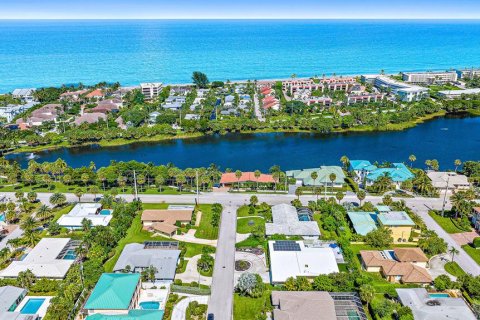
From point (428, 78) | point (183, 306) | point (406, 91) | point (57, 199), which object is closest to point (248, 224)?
point (183, 306)

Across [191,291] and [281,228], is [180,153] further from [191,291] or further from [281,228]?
[191,291]

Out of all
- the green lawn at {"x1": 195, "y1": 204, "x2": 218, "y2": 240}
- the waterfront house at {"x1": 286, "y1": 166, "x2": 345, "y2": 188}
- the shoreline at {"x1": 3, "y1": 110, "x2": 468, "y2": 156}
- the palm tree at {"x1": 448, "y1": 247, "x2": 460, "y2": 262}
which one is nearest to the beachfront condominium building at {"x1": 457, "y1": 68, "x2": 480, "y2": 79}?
the shoreline at {"x1": 3, "y1": 110, "x2": 468, "y2": 156}

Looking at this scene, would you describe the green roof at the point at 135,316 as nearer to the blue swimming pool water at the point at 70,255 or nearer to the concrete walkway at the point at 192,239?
the blue swimming pool water at the point at 70,255

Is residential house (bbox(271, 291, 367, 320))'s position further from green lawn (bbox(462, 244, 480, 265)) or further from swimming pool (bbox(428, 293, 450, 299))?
green lawn (bbox(462, 244, 480, 265))

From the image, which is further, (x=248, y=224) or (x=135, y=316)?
(x=248, y=224)

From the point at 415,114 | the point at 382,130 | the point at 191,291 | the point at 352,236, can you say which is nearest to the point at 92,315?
the point at 191,291

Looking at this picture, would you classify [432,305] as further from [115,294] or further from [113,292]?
[113,292]
